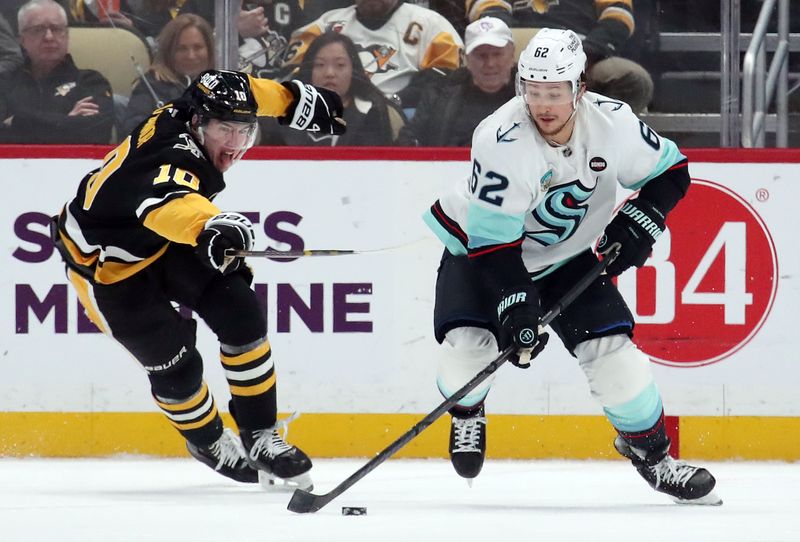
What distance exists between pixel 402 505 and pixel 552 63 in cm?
108

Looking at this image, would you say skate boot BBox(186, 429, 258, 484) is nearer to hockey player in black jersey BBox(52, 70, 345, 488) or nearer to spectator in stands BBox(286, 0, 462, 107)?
hockey player in black jersey BBox(52, 70, 345, 488)

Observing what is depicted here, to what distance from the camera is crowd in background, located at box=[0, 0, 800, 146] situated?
4391mm

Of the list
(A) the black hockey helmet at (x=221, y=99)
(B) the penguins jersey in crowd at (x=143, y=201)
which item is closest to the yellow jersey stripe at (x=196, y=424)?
(B) the penguins jersey in crowd at (x=143, y=201)

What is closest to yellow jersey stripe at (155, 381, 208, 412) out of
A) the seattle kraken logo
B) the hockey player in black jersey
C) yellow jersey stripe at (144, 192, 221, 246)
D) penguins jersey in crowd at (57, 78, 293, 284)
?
the hockey player in black jersey

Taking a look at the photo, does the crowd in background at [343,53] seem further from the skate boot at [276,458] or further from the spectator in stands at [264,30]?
the skate boot at [276,458]

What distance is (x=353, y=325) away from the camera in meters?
4.30

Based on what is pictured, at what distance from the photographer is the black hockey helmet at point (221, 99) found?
3.38 meters

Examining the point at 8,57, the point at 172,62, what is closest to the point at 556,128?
the point at 172,62

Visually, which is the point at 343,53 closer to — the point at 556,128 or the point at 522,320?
the point at 556,128

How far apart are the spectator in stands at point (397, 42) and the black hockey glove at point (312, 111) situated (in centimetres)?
52

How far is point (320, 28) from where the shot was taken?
4.40 metres

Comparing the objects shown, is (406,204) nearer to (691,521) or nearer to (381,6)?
(381,6)

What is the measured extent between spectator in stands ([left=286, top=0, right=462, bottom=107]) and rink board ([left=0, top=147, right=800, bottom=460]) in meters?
0.25

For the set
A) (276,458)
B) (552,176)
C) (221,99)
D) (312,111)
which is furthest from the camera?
(312,111)
